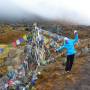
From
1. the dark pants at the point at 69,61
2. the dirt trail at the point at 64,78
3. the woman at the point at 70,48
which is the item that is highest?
the woman at the point at 70,48

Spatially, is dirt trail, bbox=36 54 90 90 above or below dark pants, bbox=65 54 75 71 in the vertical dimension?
below

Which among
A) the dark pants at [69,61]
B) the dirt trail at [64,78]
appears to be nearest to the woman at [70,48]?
the dark pants at [69,61]

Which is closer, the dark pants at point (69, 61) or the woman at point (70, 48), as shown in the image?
the woman at point (70, 48)

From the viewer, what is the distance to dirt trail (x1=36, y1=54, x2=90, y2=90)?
21884mm

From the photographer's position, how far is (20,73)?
2400 cm

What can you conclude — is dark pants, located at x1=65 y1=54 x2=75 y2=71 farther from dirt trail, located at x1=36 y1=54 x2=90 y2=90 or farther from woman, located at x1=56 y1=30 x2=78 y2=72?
dirt trail, located at x1=36 y1=54 x2=90 y2=90

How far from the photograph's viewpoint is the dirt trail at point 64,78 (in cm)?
2188

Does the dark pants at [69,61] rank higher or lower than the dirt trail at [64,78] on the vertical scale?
higher

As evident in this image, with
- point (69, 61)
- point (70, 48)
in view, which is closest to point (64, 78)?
point (69, 61)

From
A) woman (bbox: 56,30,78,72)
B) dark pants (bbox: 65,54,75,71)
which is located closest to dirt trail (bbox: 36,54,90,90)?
dark pants (bbox: 65,54,75,71)

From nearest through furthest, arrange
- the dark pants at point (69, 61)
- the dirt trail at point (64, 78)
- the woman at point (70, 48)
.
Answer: the dirt trail at point (64, 78), the woman at point (70, 48), the dark pants at point (69, 61)

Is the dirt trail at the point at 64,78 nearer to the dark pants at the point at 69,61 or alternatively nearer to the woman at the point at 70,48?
the dark pants at the point at 69,61

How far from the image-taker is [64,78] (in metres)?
23.4

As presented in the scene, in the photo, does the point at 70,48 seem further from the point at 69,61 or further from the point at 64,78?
the point at 64,78
